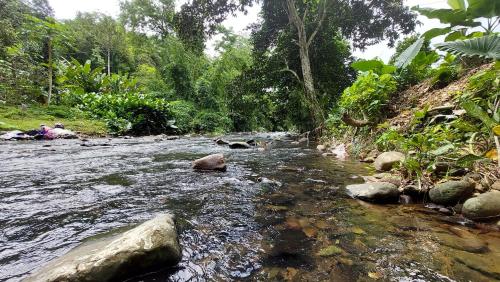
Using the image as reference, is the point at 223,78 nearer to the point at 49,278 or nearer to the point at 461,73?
the point at 461,73

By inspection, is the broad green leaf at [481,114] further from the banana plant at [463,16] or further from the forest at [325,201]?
the banana plant at [463,16]

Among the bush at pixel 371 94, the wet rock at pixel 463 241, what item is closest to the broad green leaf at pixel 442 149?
the wet rock at pixel 463 241

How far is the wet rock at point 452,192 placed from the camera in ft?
6.52

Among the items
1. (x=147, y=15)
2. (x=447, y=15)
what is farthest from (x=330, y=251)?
(x=147, y=15)

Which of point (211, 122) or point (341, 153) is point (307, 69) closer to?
point (341, 153)

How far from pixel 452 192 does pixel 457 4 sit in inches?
161

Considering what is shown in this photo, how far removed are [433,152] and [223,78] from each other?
20.4m

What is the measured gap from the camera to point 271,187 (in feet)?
9.02

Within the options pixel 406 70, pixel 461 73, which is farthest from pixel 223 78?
pixel 461 73

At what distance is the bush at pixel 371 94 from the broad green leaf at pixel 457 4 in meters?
1.41

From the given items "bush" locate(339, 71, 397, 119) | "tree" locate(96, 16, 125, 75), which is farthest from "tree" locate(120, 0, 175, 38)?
"bush" locate(339, 71, 397, 119)

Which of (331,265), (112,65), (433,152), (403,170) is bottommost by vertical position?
(331,265)

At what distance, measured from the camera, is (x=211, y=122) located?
18.1m

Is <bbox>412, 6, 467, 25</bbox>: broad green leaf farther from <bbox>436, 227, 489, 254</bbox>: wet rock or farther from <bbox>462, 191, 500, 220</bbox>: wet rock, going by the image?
<bbox>436, 227, 489, 254</bbox>: wet rock
